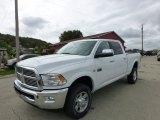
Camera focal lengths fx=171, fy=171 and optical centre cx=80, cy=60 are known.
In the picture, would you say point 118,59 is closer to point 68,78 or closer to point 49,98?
point 68,78

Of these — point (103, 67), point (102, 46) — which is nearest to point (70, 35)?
point (102, 46)

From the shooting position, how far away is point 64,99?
351cm

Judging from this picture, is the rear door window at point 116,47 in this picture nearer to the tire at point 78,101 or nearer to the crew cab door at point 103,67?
the crew cab door at point 103,67

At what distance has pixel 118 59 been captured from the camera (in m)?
5.66

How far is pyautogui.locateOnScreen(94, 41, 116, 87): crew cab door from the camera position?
4514 mm

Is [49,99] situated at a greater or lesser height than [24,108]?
greater

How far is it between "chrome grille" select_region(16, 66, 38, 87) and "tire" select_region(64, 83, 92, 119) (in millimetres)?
794

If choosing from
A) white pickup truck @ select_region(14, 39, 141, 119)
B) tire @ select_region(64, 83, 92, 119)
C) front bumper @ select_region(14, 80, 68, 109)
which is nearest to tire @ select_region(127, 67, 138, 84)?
white pickup truck @ select_region(14, 39, 141, 119)

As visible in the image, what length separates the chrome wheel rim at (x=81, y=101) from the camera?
390 cm

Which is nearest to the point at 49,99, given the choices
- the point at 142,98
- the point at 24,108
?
the point at 24,108

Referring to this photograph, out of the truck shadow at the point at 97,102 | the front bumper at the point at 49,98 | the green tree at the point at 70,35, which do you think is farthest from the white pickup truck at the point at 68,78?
the green tree at the point at 70,35

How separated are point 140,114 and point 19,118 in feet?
9.48

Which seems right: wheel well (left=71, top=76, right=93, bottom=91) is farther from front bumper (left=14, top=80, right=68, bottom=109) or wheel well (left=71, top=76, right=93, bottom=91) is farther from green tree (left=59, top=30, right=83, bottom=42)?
green tree (left=59, top=30, right=83, bottom=42)

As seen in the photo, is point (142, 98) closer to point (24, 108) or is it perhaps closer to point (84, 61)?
point (84, 61)
